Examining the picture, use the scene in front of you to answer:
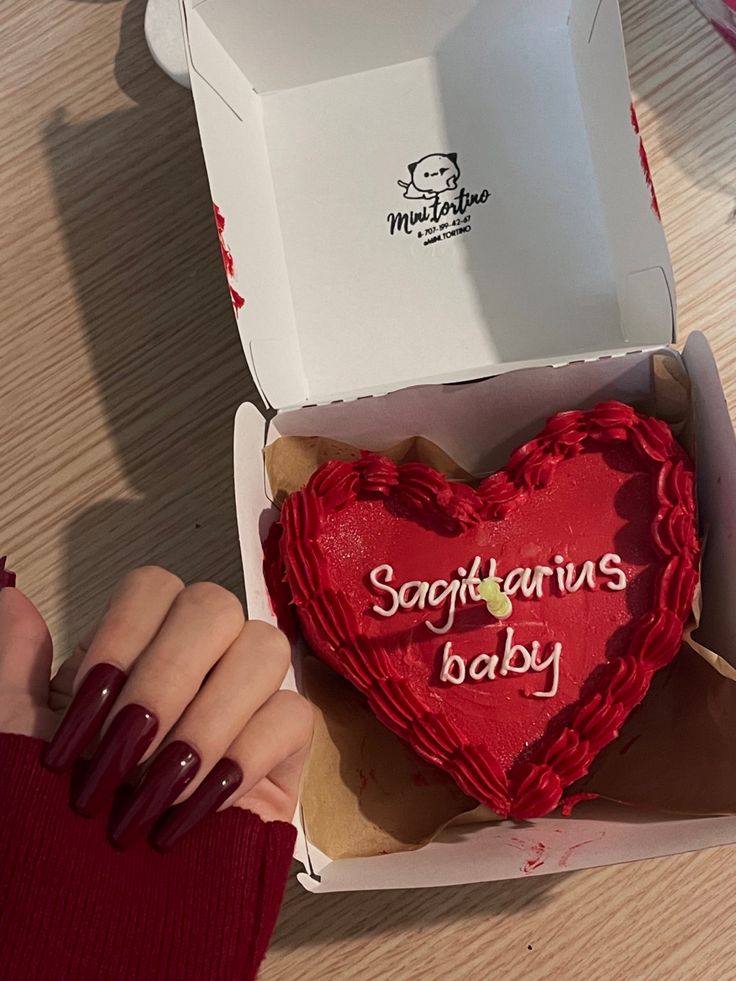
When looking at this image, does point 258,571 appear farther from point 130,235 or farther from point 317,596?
point 130,235

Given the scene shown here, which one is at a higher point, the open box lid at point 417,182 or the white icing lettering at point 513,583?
the open box lid at point 417,182

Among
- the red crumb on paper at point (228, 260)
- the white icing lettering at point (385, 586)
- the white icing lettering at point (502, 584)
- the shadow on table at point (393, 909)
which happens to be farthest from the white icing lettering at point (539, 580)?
the red crumb on paper at point (228, 260)

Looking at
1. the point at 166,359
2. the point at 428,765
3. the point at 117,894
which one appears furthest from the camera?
the point at 166,359

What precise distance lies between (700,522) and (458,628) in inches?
9.9

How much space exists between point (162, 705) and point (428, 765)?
1.20ft

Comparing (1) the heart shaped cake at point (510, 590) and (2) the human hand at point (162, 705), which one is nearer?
(2) the human hand at point (162, 705)

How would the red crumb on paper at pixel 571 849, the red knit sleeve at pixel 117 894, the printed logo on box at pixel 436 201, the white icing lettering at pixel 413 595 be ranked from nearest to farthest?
1. the red knit sleeve at pixel 117 894
2. the red crumb on paper at pixel 571 849
3. the white icing lettering at pixel 413 595
4. the printed logo on box at pixel 436 201

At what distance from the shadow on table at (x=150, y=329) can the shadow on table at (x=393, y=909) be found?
297 millimetres

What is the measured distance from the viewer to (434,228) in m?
0.96

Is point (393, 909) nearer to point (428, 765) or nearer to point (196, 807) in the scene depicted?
point (428, 765)

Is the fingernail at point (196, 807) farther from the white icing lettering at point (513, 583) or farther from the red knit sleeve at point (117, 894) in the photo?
the white icing lettering at point (513, 583)

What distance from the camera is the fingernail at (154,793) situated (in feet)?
1.73

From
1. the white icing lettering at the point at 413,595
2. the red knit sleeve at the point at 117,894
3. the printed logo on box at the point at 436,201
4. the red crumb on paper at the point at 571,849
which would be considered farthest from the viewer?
the printed logo on box at the point at 436,201

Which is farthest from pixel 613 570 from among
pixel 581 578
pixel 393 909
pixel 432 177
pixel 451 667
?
pixel 432 177
